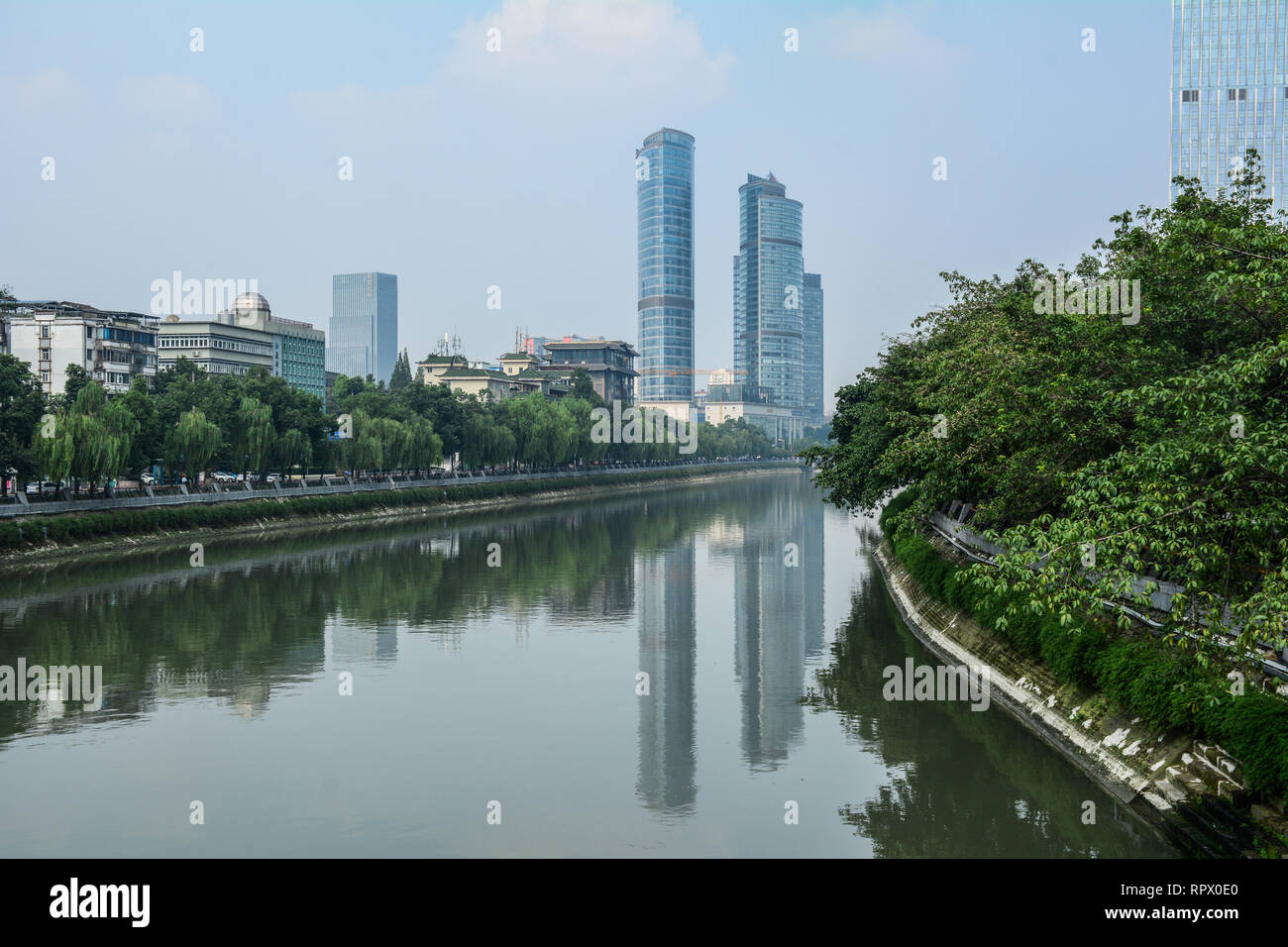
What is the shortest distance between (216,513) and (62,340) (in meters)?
64.3

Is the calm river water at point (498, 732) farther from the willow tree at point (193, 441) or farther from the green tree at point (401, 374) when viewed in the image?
the green tree at point (401, 374)

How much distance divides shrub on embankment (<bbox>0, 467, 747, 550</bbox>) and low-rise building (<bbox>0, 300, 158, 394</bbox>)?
142ft

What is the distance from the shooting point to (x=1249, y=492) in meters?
17.0

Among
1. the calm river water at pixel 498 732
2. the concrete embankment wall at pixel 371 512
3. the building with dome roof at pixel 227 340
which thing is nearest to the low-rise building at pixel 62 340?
the building with dome roof at pixel 227 340

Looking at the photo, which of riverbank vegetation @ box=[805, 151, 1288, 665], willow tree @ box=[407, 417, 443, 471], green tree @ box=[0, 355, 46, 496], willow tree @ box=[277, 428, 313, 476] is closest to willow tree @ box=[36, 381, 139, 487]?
green tree @ box=[0, 355, 46, 496]

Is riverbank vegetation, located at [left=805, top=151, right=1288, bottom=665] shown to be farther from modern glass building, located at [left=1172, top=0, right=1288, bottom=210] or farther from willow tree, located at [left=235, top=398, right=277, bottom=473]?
modern glass building, located at [left=1172, top=0, right=1288, bottom=210]

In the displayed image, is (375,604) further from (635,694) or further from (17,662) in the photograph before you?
(635,694)

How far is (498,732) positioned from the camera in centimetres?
2498

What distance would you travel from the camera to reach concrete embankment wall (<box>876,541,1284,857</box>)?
53.8 ft

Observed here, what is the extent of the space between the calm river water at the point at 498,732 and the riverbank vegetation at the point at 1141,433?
3889mm

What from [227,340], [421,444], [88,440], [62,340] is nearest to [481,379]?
[227,340]

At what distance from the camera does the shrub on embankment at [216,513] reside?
176 ft
